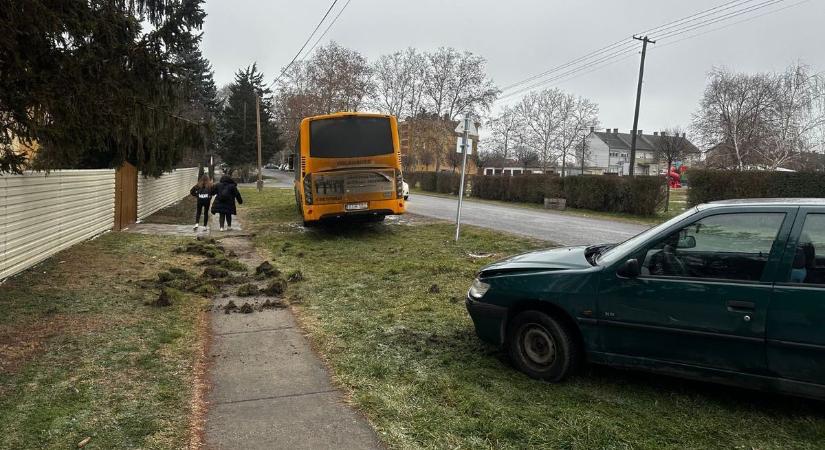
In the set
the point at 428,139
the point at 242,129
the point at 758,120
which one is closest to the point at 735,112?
the point at 758,120

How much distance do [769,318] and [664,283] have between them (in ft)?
2.17

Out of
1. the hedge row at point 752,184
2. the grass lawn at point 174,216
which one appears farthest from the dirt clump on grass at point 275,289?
the hedge row at point 752,184

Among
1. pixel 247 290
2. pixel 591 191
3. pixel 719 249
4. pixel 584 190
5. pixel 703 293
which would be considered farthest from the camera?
pixel 584 190

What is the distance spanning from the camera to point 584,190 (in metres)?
26.9

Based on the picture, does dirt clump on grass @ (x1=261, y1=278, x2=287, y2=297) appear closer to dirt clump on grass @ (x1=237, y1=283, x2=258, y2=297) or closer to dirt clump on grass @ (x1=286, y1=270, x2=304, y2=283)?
dirt clump on grass @ (x1=237, y1=283, x2=258, y2=297)

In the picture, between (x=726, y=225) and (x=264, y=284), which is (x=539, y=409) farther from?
(x=264, y=284)

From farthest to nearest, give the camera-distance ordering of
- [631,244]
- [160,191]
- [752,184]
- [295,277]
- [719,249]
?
[160,191] → [752,184] → [295,277] → [631,244] → [719,249]

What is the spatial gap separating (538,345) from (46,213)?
8.55 meters

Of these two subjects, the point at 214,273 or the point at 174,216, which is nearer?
the point at 214,273

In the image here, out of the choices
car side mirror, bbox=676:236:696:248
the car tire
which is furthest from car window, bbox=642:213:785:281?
the car tire

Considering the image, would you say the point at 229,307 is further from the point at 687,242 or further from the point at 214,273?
the point at 687,242

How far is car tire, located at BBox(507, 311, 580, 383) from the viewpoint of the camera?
14.4 feet

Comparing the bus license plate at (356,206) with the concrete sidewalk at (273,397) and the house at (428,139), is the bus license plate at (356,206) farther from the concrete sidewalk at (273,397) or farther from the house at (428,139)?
the house at (428,139)

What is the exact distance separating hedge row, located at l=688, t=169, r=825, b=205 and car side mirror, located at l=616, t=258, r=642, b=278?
55.4 ft
